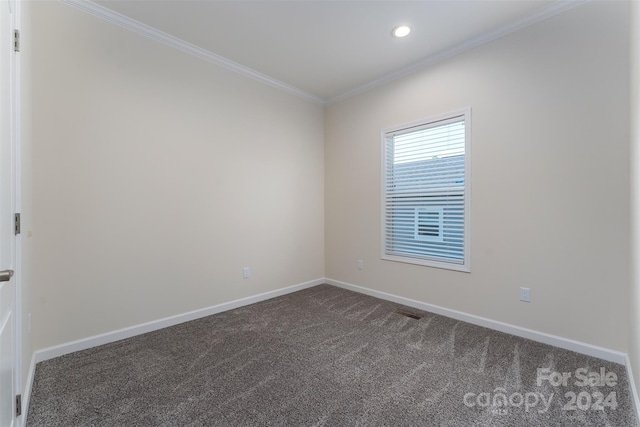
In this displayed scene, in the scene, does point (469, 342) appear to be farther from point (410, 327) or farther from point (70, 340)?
point (70, 340)

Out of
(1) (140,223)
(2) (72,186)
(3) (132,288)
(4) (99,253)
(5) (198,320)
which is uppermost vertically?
(2) (72,186)

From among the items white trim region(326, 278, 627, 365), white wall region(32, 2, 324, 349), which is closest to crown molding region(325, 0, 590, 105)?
white wall region(32, 2, 324, 349)

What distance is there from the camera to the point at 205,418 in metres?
1.63

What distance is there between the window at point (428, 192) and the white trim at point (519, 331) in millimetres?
502

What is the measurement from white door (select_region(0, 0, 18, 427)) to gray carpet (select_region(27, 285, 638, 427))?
55 centimetres

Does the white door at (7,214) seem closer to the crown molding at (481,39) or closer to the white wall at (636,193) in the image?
the white wall at (636,193)

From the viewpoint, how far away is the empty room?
5.80 ft

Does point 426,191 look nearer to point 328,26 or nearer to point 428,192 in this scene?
point 428,192

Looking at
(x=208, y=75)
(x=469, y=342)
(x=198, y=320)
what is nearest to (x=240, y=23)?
(x=208, y=75)

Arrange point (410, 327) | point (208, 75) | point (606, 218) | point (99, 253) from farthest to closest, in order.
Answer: point (208, 75)
point (410, 327)
point (99, 253)
point (606, 218)

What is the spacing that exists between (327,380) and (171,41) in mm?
3498

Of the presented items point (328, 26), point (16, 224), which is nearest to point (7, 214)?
point (16, 224)

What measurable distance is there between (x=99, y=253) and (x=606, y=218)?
4.28 meters

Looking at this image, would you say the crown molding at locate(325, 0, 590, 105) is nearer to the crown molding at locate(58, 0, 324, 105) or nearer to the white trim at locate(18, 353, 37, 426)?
the crown molding at locate(58, 0, 324, 105)
